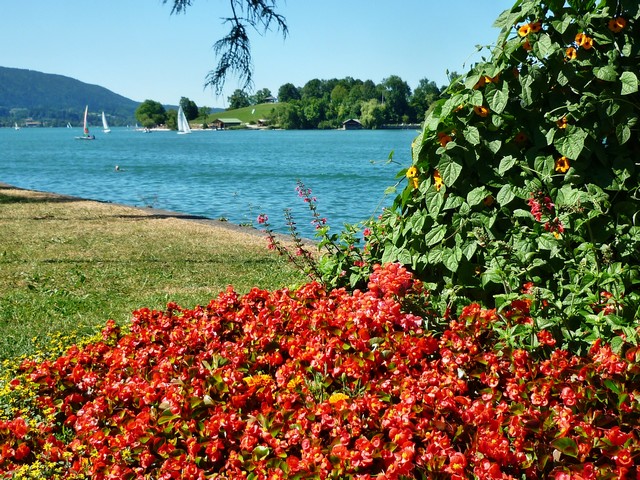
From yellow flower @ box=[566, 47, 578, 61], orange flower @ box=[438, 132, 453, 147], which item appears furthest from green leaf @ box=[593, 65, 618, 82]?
orange flower @ box=[438, 132, 453, 147]

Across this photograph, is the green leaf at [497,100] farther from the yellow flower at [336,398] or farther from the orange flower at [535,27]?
the yellow flower at [336,398]

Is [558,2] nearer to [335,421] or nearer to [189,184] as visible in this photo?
[335,421]

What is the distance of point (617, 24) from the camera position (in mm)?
3639

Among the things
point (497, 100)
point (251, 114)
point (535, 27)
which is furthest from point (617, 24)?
point (251, 114)

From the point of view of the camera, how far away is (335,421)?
278 cm

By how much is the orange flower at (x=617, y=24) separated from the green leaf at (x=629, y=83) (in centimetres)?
25

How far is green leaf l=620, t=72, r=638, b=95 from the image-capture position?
3.51 m

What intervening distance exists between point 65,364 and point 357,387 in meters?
1.72

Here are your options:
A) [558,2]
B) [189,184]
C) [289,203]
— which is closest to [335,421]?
[558,2]

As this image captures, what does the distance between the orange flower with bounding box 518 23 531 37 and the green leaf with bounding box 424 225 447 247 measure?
3.63 feet

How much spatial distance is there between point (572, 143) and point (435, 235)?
0.87 meters

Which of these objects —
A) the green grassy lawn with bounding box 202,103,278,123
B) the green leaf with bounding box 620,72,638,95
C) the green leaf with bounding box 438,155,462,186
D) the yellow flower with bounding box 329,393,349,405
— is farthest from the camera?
the green grassy lawn with bounding box 202,103,278,123

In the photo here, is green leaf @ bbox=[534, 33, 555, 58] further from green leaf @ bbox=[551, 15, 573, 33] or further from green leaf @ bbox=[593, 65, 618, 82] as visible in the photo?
green leaf @ bbox=[593, 65, 618, 82]

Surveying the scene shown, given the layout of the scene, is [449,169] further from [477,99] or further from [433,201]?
[477,99]
